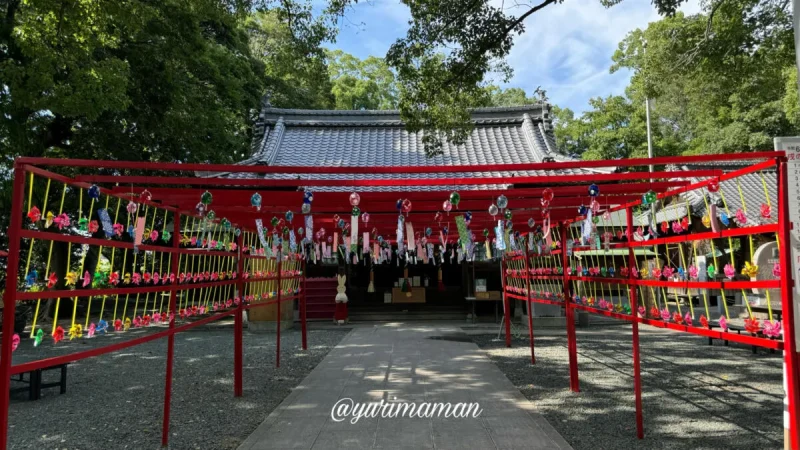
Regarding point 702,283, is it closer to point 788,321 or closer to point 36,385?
point 788,321

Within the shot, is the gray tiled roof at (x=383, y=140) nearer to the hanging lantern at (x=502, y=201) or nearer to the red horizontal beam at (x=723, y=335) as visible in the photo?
the hanging lantern at (x=502, y=201)

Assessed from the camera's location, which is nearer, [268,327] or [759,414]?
[759,414]

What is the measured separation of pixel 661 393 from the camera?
6.52 m

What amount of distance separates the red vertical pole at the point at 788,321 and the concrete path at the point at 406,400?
6.69 feet

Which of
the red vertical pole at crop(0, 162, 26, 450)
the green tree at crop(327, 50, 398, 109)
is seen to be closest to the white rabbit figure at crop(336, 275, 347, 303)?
the red vertical pole at crop(0, 162, 26, 450)

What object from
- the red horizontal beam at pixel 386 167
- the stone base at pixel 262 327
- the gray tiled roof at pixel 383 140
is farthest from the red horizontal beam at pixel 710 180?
the stone base at pixel 262 327

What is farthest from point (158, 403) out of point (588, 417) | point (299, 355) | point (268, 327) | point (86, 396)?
point (268, 327)

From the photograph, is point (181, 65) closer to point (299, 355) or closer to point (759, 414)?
point (299, 355)

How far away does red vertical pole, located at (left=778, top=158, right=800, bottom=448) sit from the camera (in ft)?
9.56

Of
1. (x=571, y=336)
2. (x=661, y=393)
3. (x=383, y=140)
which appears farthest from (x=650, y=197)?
(x=383, y=140)

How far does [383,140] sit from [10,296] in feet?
44.4

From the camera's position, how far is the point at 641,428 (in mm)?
4711

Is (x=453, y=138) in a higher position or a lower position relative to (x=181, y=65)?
lower

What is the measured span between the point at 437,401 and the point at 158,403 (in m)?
3.88
